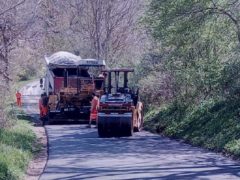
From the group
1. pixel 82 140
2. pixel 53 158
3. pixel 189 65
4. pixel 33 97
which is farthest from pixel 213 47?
pixel 33 97

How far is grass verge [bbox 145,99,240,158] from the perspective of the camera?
71.4 ft

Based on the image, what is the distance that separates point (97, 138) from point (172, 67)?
19.9 feet

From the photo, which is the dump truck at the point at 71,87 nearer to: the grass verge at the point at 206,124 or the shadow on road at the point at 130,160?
the grass verge at the point at 206,124

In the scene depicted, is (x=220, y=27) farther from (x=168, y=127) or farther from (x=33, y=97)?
(x=33, y=97)

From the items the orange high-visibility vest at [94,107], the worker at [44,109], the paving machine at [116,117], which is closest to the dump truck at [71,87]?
the worker at [44,109]

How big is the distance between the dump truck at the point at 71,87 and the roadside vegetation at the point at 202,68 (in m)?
5.23

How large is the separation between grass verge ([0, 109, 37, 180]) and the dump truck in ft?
36.7

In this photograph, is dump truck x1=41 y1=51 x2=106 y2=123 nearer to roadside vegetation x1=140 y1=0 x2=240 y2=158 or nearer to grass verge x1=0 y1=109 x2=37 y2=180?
roadside vegetation x1=140 y1=0 x2=240 y2=158

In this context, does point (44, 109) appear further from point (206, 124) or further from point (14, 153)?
point (14, 153)

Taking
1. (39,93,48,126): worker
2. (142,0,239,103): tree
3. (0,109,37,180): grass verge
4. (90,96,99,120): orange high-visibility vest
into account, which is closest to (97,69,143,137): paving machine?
(142,0,239,103): tree

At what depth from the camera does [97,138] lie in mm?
27172

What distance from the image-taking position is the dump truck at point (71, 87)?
119 ft

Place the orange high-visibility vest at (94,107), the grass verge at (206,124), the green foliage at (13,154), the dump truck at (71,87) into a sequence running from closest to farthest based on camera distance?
1. the green foliage at (13,154)
2. the grass verge at (206,124)
3. the orange high-visibility vest at (94,107)
4. the dump truck at (71,87)

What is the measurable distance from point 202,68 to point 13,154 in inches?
473
